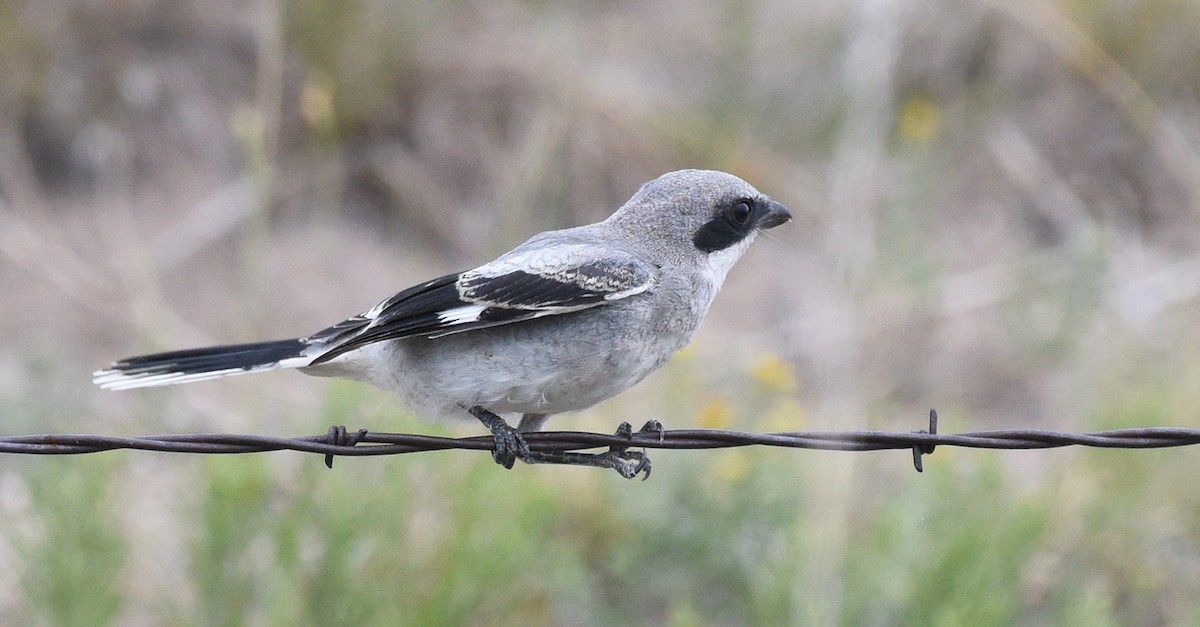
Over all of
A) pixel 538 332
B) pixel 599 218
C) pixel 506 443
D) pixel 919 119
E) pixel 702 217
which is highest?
pixel 919 119

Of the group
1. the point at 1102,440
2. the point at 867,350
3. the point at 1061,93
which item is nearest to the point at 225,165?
the point at 867,350

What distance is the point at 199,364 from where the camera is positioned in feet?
12.2

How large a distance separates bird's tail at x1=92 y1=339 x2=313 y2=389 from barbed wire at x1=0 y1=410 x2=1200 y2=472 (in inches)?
24.8

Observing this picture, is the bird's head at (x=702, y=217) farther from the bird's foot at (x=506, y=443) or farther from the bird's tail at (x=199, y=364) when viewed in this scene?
the bird's tail at (x=199, y=364)

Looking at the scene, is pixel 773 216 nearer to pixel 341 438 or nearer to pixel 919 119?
pixel 341 438

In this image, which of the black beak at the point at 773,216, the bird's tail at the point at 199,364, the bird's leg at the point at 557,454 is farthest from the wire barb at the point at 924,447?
the bird's tail at the point at 199,364

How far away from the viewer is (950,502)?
4816mm

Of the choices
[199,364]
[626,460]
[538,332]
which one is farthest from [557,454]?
[199,364]

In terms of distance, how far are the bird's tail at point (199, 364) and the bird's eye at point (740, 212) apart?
4.43 feet

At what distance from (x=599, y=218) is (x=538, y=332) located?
5535 mm

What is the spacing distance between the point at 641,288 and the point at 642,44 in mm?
7366

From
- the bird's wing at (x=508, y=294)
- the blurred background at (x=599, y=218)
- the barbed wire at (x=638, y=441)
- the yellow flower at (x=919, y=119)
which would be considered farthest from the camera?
the yellow flower at (x=919, y=119)

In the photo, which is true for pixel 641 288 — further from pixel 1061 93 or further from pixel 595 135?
pixel 1061 93

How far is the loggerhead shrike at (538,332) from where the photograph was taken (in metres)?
3.38
